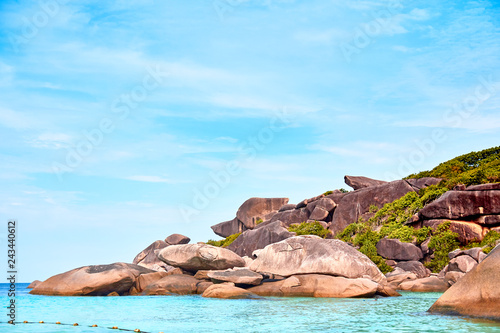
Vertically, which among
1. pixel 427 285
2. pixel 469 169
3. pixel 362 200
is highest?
pixel 469 169

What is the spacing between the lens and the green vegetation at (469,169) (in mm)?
39906

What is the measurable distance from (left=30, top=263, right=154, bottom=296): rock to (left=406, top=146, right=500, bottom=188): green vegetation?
94.8 ft

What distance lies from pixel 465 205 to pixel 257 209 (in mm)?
30366

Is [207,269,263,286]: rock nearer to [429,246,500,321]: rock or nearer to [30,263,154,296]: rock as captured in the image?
[30,263,154,296]: rock

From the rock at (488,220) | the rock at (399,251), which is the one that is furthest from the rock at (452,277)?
the rock at (488,220)

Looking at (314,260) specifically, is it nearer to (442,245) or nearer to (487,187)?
(442,245)

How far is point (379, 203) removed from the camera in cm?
4791

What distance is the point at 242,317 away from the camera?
14188mm

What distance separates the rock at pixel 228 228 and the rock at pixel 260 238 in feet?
43.4

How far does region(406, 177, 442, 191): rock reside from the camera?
46125 mm

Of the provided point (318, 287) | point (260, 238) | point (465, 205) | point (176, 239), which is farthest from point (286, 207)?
point (318, 287)

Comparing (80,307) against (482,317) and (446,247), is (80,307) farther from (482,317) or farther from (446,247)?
(446,247)

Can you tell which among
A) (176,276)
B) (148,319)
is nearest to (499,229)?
(176,276)

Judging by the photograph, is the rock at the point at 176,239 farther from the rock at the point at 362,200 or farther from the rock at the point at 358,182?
the rock at the point at 358,182
